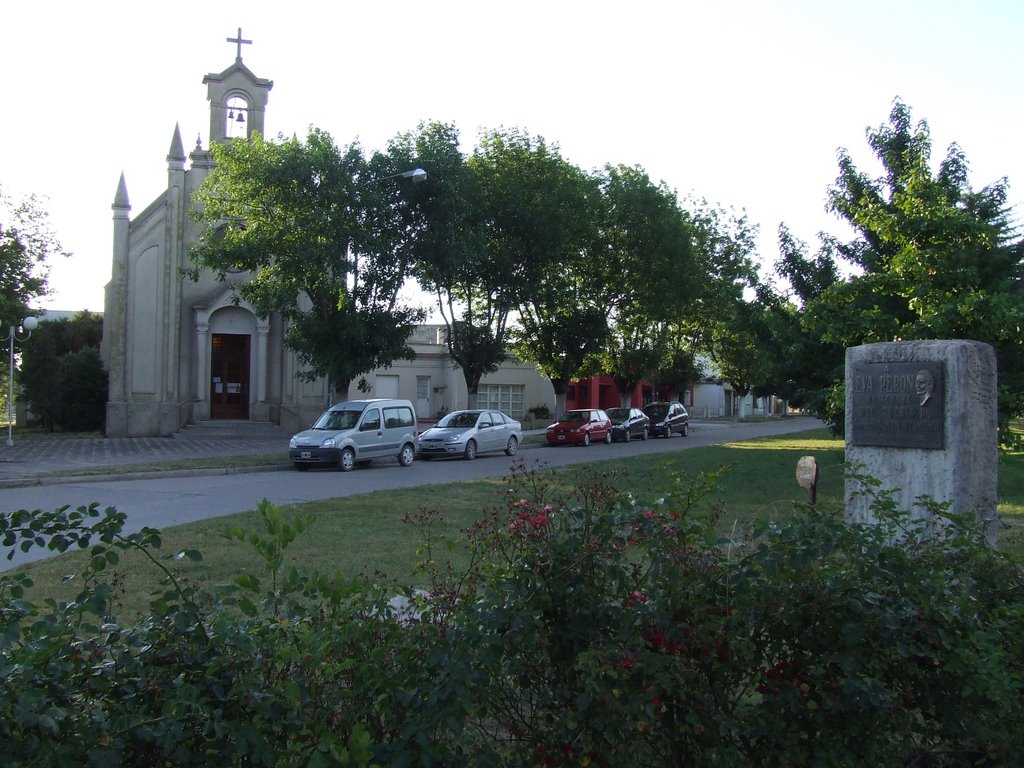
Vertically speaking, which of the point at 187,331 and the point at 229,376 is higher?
the point at 187,331

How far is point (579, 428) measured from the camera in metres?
31.7

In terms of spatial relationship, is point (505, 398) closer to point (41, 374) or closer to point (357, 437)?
point (41, 374)

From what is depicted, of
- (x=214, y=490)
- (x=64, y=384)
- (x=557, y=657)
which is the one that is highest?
(x=64, y=384)

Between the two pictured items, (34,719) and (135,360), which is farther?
(135,360)

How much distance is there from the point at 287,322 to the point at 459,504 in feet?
68.0

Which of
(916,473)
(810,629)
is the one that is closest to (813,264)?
(916,473)

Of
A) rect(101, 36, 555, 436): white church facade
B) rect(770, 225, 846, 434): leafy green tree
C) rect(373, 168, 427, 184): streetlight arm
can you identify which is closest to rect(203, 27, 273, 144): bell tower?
rect(101, 36, 555, 436): white church facade

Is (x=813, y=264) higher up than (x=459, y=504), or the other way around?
(x=813, y=264)

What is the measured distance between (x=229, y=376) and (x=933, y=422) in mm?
29541

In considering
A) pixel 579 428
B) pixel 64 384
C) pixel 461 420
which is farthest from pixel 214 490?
pixel 64 384

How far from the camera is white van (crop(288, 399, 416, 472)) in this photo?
2130cm

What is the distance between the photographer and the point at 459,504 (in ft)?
45.2

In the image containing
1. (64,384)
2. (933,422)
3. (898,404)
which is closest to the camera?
(933,422)

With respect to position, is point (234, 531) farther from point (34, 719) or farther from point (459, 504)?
point (459, 504)
